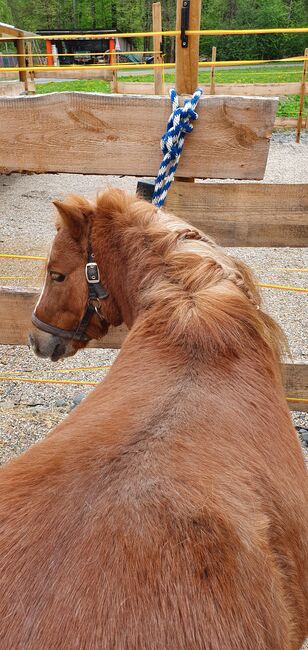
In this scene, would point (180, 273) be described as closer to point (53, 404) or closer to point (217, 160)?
point (217, 160)

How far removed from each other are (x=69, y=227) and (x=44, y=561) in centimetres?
144

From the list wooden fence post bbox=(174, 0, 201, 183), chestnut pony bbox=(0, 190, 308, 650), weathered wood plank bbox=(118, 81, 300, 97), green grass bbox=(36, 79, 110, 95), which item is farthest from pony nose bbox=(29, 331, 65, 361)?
green grass bbox=(36, 79, 110, 95)

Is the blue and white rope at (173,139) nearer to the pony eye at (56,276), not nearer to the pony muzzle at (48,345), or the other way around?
the pony eye at (56,276)

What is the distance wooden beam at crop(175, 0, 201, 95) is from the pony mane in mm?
801

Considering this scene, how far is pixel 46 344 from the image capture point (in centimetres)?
248

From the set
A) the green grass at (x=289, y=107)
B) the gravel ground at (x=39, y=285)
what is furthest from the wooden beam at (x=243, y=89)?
the gravel ground at (x=39, y=285)

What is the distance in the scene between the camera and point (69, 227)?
7.13 feet

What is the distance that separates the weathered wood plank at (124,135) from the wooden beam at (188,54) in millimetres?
164

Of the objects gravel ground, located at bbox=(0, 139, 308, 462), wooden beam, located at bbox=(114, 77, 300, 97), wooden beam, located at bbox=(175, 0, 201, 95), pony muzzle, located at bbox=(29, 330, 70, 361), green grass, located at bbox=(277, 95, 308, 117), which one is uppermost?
wooden beam, located at bbox=(175, 0, 201, 95)

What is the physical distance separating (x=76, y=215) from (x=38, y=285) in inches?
148

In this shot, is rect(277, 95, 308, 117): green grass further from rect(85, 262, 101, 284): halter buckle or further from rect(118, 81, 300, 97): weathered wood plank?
rect(85, 262, 101, 284): halter buckle

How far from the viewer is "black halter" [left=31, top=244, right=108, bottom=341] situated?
85.2 inches

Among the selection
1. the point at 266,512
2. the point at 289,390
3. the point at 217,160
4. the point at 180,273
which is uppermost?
the point at 217,160

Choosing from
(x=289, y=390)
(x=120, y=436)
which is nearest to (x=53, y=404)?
(x=289, y=390)
